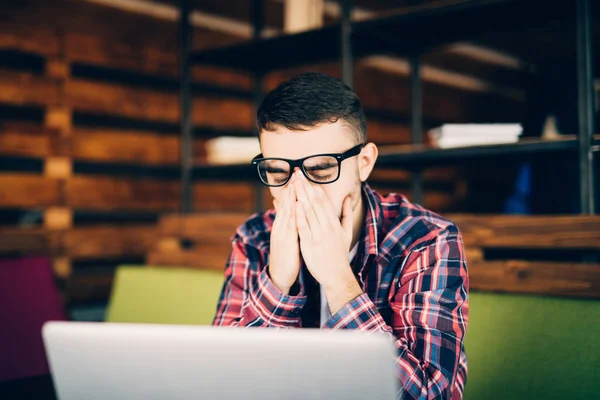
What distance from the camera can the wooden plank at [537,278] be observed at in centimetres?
133

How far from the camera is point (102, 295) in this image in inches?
113

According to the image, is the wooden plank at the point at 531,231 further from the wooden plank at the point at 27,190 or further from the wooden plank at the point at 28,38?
the wooden plank at the point at 28,38

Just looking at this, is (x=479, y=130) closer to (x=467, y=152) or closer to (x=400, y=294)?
(x=467, y=152)

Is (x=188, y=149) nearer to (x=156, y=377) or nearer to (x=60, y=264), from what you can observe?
(x=60, y=264)

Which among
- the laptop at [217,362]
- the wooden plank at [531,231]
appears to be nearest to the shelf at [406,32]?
the wooden plank at [531,231]

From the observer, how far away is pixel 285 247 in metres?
1.12

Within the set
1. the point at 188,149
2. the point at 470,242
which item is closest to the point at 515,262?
the point at 470,242

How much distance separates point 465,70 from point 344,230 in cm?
436

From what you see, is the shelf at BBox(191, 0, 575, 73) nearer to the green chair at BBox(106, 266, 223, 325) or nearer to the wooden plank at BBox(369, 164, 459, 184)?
the green chair at BBox(106, 266, 223, 325)

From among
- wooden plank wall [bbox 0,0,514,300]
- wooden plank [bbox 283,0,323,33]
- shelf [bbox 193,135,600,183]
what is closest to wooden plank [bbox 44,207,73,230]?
wooden plank wall [bbox 0,0,514,300]

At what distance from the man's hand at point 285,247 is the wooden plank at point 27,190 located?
1.88 meters

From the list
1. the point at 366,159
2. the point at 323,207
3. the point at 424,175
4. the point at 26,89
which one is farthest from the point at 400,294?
the point at 424,175

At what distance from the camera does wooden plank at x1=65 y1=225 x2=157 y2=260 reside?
2719mm

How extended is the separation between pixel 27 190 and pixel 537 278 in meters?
2.21
